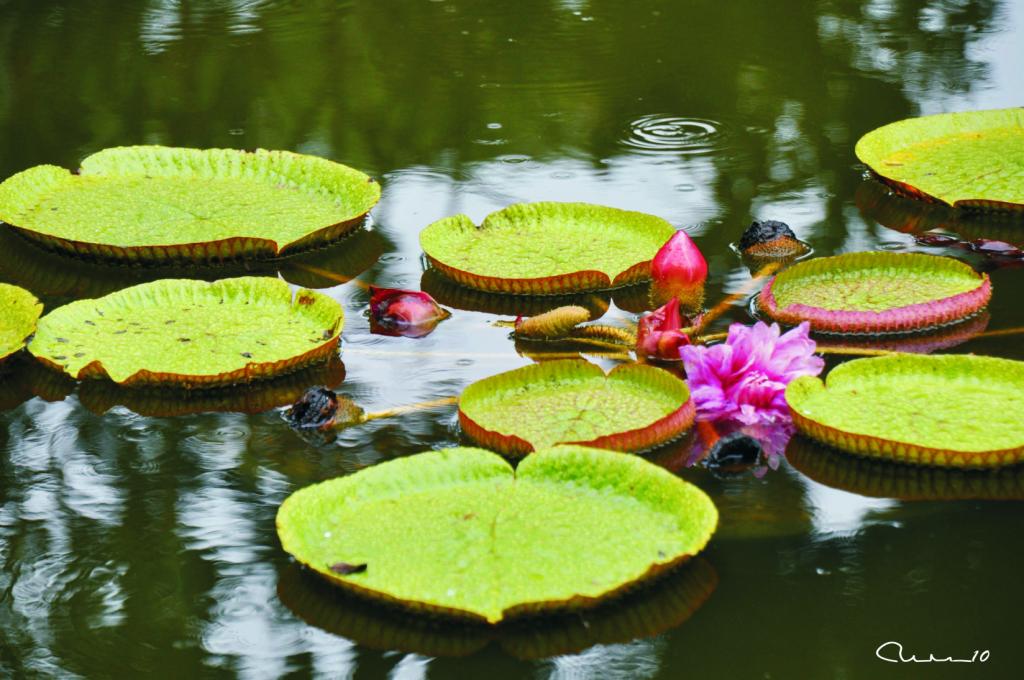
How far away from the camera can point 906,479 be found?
8.35 ft

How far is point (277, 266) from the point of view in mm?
3781

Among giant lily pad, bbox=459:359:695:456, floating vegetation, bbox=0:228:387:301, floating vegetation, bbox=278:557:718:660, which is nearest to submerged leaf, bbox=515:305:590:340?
giant lily pad, bbox=459:359:695:456

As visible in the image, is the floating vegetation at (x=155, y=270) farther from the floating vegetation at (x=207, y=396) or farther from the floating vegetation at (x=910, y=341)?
the floating vegetation at (x=910, y=341)

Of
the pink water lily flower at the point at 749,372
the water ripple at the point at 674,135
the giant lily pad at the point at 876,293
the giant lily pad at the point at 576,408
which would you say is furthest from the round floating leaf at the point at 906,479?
the water ripple at the point at 674,135

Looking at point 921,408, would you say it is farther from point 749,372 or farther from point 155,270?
point 155,270

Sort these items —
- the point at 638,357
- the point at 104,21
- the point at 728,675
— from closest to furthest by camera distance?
1. the point at 728,675
2. the point at 638,357
3. the point at 104,21

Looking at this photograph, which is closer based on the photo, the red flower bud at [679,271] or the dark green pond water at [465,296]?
the dark green pond water at [465,296]

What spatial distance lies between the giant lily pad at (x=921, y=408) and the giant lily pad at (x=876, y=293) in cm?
32

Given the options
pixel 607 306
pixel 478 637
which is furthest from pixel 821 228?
pixel 478 637

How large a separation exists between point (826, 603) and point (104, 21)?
4938mm

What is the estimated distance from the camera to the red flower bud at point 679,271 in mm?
3131

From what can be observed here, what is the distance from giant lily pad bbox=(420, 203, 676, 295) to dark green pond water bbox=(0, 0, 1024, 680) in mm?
96

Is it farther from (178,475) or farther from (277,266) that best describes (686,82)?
(178,475)
